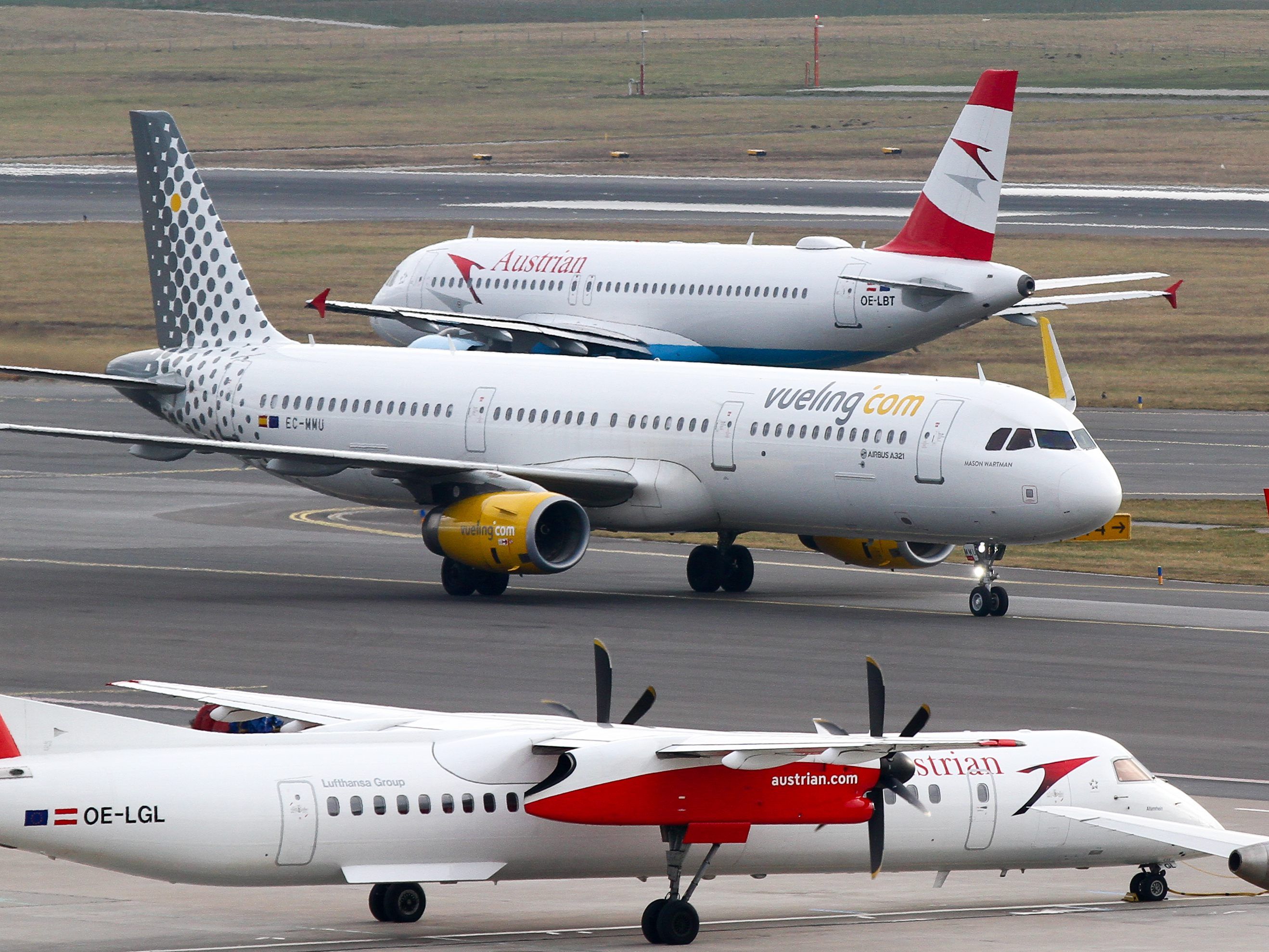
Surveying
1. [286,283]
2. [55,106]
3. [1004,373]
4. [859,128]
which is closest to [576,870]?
[1004,373]

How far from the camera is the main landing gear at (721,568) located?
5003 cm

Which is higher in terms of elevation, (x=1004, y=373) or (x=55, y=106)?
(x=55, y=106)

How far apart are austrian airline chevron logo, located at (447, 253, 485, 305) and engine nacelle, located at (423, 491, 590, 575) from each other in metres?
27.9

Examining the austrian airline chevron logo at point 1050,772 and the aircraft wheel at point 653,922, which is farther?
the austrian airline chevron logo at point 1050,772

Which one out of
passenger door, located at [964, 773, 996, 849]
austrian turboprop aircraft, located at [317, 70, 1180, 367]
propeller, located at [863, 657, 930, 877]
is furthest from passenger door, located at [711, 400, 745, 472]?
propeller, located at [863, 657, 930, 877]

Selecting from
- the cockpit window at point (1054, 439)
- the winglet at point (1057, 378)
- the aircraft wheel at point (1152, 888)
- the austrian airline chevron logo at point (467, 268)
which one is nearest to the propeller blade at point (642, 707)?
the aircraft wheel at point (1152, 888)

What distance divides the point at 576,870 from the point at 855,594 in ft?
83.7

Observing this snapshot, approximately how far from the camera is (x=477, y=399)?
51156 millimetres

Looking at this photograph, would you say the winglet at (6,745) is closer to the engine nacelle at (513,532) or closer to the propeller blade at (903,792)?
the propeller blade at (903,792)

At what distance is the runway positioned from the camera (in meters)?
129

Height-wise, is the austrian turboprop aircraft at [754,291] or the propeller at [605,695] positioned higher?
the austrian turboprop aircraft at [754,291]

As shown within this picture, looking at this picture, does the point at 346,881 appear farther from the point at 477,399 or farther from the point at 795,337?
the point at 795,337

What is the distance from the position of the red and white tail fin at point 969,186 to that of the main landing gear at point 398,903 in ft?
136

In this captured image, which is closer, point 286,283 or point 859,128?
point 286,283
